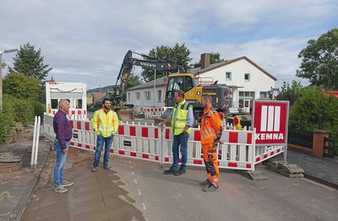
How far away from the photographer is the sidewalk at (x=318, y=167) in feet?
29.3

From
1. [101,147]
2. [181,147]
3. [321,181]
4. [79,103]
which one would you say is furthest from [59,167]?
[79,103]

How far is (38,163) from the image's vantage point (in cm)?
1024

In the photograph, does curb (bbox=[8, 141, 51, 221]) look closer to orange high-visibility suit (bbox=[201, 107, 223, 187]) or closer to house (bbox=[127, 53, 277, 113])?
orange high-visibility suit (bbox=[201, 107, 223, 187])

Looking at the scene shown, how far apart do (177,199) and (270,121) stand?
12.8ft

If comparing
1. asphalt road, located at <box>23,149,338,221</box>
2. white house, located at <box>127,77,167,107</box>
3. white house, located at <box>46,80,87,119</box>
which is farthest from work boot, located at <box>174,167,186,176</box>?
white house, located at <box>127,77,167,107</box>

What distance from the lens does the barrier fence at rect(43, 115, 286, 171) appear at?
925 centimetres

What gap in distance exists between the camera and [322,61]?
68.7 meters

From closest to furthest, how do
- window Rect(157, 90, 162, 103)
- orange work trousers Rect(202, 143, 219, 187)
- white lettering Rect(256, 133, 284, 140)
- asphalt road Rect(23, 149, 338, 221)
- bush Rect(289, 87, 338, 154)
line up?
asphalt road Rect(23, 149, 338, 221) < orange work trousers Rect(202, 143, 219, 187) < white lettering Rect(256, 133, 284, 140) < bush Rect(289, 87, 338, 154) < window Rect(157, 90, 162, 103)

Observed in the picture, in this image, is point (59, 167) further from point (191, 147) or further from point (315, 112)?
point (315, 112)

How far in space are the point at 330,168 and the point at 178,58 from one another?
7019 cm

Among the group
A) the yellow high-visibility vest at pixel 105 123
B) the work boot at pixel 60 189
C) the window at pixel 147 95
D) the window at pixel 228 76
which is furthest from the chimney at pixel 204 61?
the work boot at pixel 60 189

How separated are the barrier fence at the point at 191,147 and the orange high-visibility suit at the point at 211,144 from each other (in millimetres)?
1531

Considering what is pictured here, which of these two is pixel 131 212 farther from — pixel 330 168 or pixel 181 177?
pixel 330 168

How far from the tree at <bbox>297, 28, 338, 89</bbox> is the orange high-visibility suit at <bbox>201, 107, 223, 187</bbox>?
203ft
